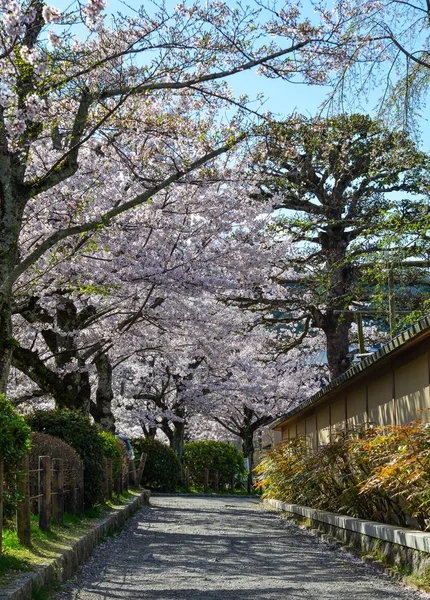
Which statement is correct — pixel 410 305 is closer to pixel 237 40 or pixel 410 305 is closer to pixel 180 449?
pixel 237 40

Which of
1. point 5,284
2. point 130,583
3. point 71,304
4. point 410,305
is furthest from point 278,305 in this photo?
point 130,583

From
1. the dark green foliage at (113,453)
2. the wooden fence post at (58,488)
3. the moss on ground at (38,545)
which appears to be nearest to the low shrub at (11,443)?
the moss on ground at (38,545)

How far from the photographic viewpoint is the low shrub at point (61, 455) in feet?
34.7

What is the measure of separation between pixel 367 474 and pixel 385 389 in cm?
175

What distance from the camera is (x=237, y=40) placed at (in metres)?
10.6

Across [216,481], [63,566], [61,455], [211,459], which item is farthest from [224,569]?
[211,459]

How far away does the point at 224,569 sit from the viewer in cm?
912

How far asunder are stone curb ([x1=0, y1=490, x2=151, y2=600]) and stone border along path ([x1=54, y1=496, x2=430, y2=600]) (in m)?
0.15

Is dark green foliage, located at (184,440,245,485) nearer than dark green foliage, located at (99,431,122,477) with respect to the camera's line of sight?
No

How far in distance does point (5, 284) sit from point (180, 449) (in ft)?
86.7

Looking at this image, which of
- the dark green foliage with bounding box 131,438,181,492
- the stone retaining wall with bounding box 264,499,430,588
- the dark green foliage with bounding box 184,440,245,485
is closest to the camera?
the stone retaining wall with bounding box 264,499,430,588

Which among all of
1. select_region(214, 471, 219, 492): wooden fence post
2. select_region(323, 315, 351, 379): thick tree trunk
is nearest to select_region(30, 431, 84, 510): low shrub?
select_region(323, 315, 351, 379): thick tree trunk

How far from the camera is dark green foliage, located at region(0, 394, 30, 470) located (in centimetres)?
682

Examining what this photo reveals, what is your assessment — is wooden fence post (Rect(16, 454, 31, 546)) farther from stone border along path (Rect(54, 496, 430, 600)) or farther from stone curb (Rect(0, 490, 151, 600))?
stone border along path (Rect(54, 496, 430, 600))
